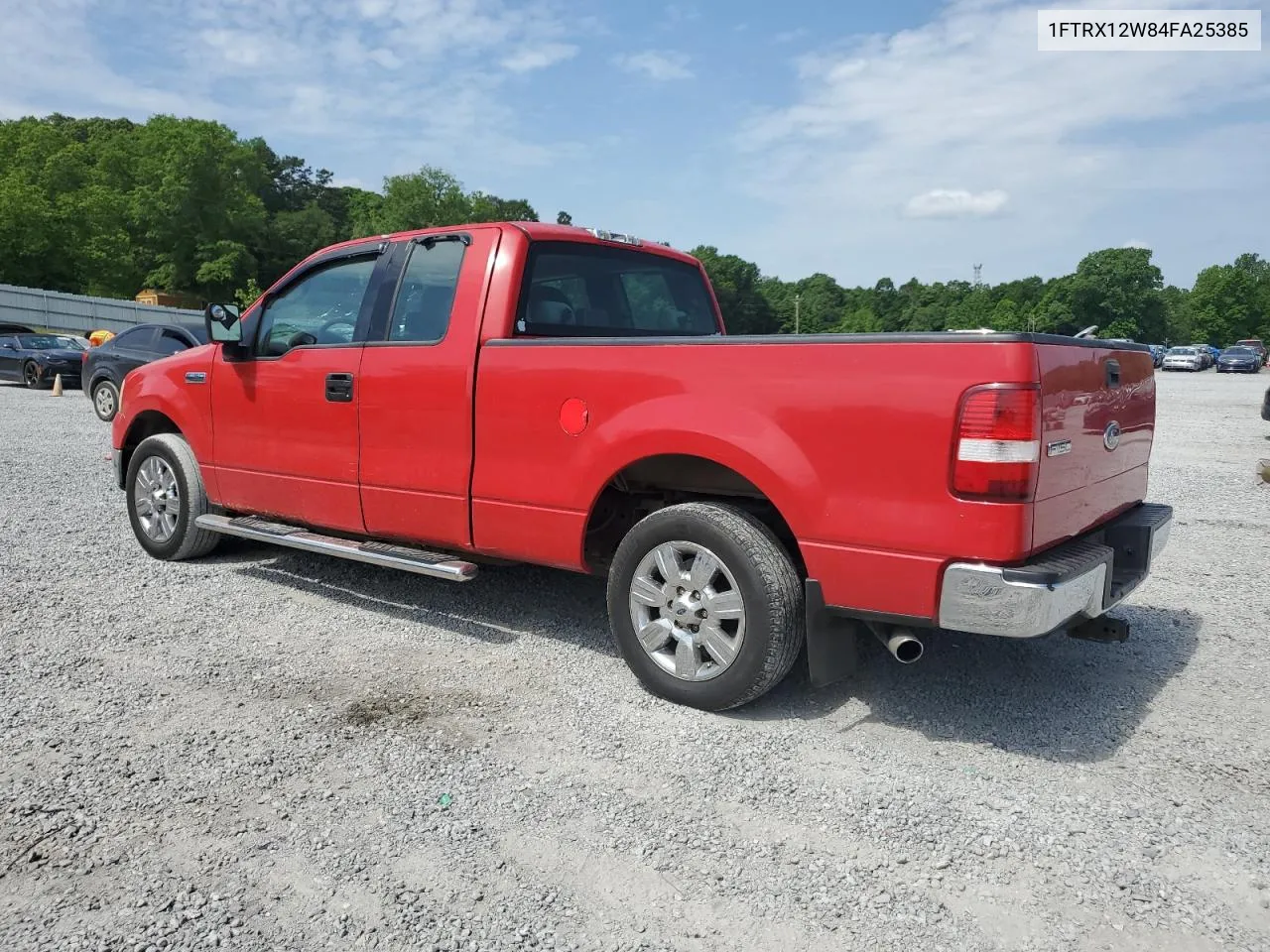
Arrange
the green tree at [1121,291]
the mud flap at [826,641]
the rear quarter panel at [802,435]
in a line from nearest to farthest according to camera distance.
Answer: the rear quarter panel at [802,435] < the mud flap at [826,641] < the green tree at [1121,291]

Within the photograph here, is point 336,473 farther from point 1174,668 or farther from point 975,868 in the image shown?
point 1174,668

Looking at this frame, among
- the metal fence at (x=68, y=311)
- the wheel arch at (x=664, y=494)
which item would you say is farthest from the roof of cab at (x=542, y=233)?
the metal fence at (x=68, y=311)

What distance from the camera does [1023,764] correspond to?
340cm

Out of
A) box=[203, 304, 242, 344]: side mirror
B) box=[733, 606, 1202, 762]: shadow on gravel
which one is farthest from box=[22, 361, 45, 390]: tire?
box=[733, 606, 1202, 762]: shadow on gravel

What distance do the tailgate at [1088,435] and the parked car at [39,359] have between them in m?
22.6

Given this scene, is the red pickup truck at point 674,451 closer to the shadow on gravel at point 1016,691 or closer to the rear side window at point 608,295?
the rear side window at point 608,295

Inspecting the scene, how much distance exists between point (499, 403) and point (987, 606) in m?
2.25

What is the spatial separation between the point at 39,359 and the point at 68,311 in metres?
28.6

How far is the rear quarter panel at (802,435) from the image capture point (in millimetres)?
3113

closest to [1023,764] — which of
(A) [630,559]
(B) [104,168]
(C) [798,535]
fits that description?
(C) [798,535]

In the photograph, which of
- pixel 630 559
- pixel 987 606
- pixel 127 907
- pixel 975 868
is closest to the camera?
pixel 127 907

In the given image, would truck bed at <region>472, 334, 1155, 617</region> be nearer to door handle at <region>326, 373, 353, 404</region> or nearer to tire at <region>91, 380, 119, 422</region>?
door handle at <region>326, 373, 353, 404</region>

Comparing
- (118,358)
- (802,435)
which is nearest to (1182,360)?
(118,358)

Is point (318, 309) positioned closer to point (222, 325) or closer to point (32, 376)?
point (222, 325)
